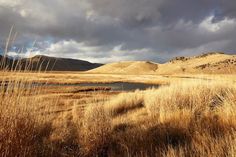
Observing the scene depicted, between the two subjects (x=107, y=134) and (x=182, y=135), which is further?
(x=107, y=134)

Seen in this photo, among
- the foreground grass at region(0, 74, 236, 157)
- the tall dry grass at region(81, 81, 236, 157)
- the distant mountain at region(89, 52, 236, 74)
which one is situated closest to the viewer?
the foreground grass at region(0, 74, 236, 157)

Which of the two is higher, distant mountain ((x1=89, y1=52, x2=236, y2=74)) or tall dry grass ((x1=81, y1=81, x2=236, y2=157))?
distant mountain ((x1=89, y1=52, x2=236, y2=74))

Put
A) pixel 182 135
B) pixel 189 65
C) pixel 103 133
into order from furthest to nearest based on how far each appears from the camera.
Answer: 1. pixel 189 65
2. pixel 103 133
3. pixel 182 135

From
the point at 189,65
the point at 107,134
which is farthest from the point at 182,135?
the point at 189,65

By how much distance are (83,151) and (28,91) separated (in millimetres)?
1656

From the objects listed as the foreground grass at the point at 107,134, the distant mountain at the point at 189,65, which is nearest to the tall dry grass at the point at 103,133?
the foreground grass at the point at 107,134

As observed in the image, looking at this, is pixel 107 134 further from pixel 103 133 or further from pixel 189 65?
pixel 189 65

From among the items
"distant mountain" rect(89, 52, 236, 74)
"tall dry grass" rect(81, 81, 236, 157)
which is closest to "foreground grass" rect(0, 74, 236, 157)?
"tall dry grass" rect(81, 81, 236, 157)

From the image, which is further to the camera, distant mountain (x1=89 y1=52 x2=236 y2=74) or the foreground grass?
distant mountain (x1=89 y1=52 x2=236 y2=74)

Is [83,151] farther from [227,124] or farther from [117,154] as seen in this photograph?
[227,124]

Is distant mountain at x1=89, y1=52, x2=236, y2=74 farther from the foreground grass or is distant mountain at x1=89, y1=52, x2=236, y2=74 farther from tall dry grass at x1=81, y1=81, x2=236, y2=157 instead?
the foreground grass

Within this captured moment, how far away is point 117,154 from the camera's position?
586cm

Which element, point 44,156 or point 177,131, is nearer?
point 44,156

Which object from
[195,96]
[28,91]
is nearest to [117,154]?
[28,91]
